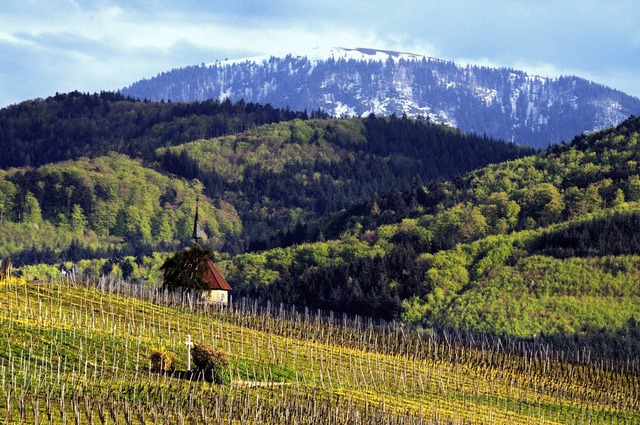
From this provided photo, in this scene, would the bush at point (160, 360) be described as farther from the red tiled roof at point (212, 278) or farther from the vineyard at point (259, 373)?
the red tiled roof at point (212, 278)

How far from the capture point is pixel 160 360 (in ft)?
286

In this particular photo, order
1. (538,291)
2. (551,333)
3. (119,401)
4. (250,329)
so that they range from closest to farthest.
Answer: (119,401)
(250,329)
(551,333)
(538,291)

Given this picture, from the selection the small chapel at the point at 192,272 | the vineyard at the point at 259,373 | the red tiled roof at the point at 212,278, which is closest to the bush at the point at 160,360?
the vineyard at the point at 259,373

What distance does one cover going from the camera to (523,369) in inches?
4840

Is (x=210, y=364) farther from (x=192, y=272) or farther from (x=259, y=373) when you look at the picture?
(x=192, y=272)

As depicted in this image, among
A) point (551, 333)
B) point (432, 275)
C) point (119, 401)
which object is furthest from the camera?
point (432, 275)

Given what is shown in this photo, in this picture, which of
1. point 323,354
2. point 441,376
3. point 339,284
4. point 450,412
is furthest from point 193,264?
point 339,284

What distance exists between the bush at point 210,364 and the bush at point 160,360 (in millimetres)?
1565

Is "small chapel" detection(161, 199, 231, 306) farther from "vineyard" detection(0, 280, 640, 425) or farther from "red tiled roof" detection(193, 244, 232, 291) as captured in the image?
"vineyard" detection(0, 280, 640, 425)

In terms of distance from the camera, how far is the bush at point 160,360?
86844 mm

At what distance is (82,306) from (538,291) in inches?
3021

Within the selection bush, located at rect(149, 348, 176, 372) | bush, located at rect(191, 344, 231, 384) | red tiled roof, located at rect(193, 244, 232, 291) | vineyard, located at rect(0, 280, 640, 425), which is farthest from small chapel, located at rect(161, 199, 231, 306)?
bush, located at rect(191, 344, 231, 384)

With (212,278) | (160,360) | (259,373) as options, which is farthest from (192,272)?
(160,360)

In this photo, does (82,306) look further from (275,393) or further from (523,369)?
(523,369)
